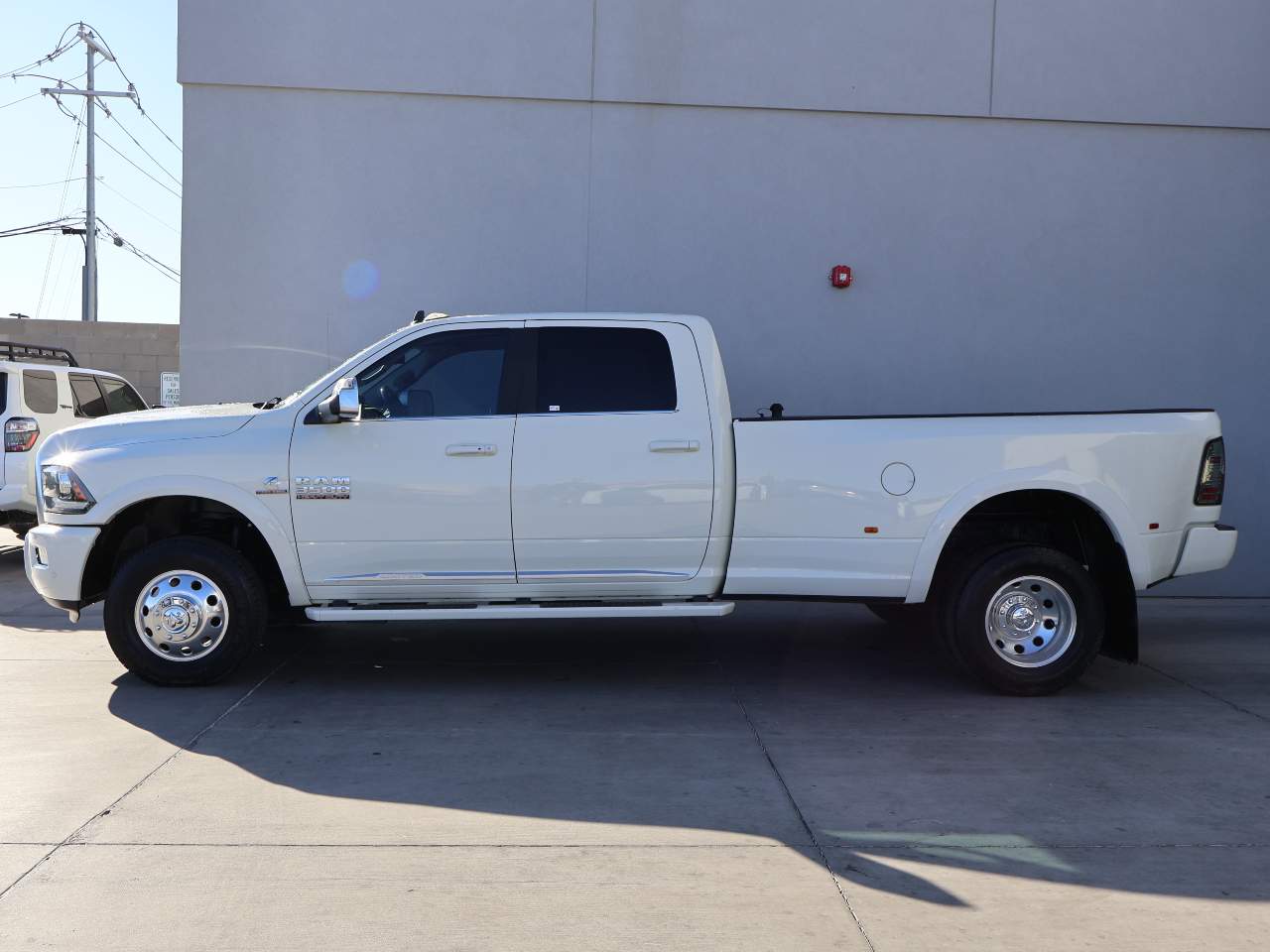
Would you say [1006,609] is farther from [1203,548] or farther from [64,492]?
[64,492]

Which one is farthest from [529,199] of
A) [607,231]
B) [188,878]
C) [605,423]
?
[188,878]

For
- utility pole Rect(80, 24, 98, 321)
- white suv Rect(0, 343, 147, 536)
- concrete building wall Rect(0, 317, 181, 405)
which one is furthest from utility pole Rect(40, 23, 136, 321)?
white suv Rect(0, 343, 147, 536)

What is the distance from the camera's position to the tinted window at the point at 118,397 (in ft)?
42.1

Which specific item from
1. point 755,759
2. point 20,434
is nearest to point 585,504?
point 755,759

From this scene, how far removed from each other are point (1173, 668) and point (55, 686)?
6839 mm

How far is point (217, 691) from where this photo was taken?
21.8 feet

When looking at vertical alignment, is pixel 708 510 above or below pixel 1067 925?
above

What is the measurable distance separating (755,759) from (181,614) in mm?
3274

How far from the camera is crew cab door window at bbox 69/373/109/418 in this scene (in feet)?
39.7

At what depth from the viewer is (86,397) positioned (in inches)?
485

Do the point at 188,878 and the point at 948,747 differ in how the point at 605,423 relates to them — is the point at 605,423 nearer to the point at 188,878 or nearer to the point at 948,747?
the point at 948,747

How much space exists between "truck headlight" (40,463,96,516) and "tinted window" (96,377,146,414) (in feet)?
20.9

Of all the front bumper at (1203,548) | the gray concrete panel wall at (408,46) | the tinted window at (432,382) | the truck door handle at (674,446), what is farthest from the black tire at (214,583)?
the front bumper at (1203,548)

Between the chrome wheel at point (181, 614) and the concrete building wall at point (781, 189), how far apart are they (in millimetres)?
3774
